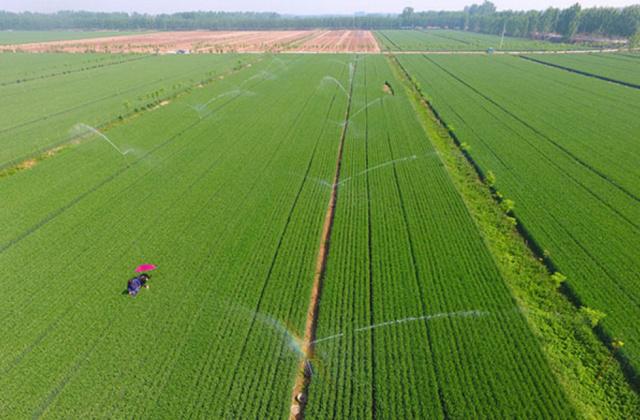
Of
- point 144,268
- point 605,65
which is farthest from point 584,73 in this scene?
point 144,268

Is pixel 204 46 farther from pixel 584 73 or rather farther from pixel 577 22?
pixel 577 22

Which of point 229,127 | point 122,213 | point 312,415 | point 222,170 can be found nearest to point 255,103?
point 229,127

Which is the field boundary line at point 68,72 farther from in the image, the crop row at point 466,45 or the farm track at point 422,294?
the crop row at point 466,45

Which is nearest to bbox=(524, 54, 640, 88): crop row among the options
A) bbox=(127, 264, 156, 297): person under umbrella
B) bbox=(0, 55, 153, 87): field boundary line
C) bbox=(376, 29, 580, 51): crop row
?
bbox=(376, 29, 580, 51): crop row

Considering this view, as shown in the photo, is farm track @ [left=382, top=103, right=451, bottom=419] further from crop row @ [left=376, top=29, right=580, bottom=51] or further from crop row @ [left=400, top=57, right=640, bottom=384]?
crop row @ [left=376, top=29, right=580, bottom=51]

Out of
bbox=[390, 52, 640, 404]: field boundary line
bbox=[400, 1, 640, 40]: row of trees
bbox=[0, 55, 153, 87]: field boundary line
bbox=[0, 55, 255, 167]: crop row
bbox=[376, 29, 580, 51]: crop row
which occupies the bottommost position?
bbox=[390, 52, 640, 404]: field boundary line


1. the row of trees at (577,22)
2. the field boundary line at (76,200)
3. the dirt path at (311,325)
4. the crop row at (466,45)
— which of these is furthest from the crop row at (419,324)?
the row of trees at (577,22)

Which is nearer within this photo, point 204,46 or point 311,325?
point 311,325

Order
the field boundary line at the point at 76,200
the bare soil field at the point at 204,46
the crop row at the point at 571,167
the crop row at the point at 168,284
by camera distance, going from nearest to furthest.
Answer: the crop row at the point at 168,284, the crop row at the point at 571,167, the field boundary line at the point at 76,200, the bare soil field at the point at 204,46
